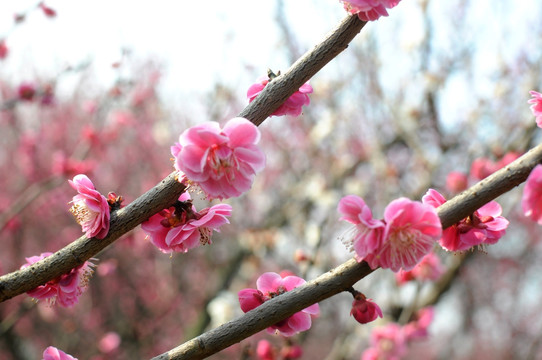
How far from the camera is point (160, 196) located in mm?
1167

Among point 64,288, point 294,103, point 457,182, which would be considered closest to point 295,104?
point 294,103

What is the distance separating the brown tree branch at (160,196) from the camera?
118 centimetres

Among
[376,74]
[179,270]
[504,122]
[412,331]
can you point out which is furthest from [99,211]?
[179,270]

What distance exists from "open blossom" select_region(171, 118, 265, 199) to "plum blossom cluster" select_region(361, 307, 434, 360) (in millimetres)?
3034

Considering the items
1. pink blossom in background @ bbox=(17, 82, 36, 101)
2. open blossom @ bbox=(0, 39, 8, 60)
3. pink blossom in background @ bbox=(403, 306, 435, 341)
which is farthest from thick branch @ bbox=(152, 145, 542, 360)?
open blossom @ bbox=(0, 39, 8, 60)

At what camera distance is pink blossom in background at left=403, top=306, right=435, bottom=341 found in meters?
3.84

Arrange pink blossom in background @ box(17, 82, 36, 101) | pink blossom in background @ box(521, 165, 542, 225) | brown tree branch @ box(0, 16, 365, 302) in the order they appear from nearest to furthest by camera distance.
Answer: pink blossom in background @ box(521, 165, 542, 225), brown tree branch @ box(0, 16, 365, 302), pink blossom in background @ box(17, 82, 36, 101)

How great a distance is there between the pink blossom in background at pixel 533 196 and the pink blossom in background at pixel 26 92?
3.91 metres

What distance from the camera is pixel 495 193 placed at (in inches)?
41.4

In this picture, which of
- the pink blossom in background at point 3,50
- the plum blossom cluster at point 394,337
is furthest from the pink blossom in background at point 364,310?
the pink blossom in background at point 3,50

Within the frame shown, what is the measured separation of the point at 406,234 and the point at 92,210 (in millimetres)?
764

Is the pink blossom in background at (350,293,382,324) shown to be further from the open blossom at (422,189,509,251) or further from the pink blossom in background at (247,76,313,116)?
the pink blossom in background at (247,76,313,116)

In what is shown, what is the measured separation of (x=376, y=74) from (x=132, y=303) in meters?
4.93

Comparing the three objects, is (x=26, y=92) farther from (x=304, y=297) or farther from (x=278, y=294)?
(x=304, y=297)
